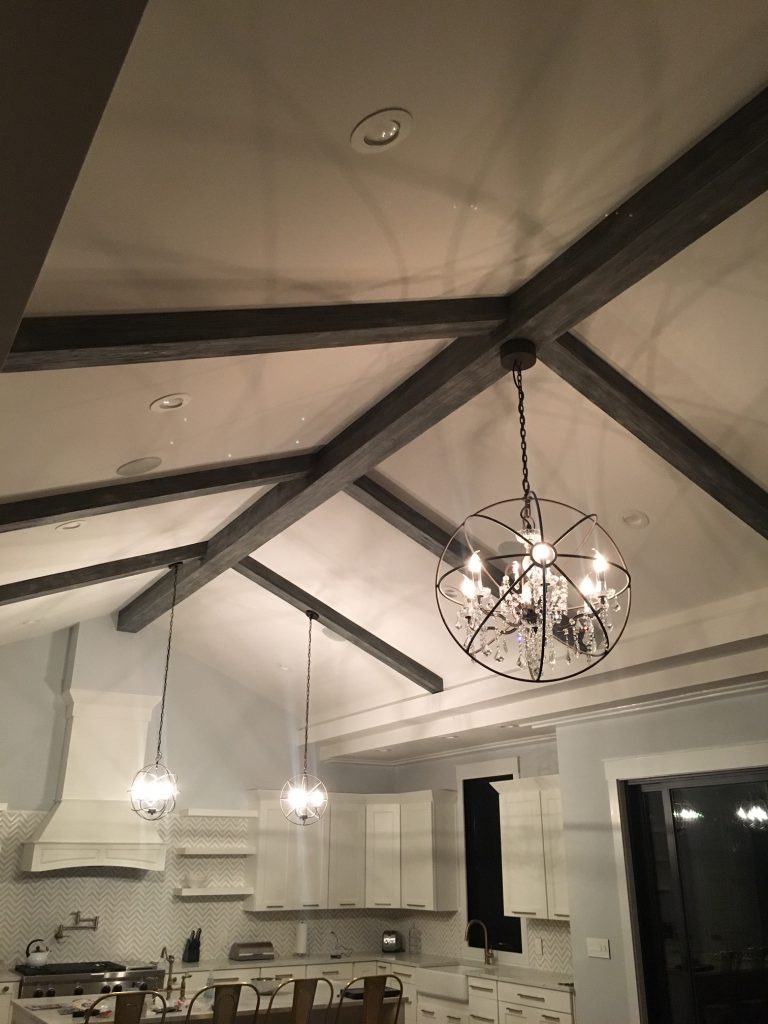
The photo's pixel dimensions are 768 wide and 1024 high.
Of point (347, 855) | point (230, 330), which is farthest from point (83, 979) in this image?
point (230, 330)

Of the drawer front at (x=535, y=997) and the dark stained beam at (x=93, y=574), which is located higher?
the dark stained beam at (x=93, y=574)

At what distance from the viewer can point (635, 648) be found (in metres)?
5.29

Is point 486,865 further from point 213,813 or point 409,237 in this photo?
Result: point 409,237

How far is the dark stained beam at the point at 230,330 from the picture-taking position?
2457mm

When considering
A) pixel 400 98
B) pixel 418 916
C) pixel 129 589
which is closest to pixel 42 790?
pixel 129 589

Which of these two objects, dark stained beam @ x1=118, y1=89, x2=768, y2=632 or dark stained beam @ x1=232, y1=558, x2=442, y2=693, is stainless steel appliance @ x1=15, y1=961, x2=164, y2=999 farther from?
dark stained beam @ x1=118, y1=89, x2=768, y2=632

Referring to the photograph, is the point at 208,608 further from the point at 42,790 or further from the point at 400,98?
the point at 400,98

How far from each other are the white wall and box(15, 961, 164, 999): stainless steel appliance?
338cm

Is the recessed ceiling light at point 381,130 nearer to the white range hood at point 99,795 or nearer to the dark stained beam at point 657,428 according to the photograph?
the dark stained beam at point 657,428

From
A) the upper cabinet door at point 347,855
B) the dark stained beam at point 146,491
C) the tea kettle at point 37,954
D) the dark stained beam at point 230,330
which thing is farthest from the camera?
the upper cabinet door at point 347,855

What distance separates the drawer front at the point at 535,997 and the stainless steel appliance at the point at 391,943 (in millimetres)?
2128

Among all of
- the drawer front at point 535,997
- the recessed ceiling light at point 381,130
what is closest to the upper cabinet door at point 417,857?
the drawer front at point 535,997

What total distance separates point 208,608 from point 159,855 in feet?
7.40

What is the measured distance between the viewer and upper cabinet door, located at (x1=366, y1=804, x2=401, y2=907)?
27.8 ft
